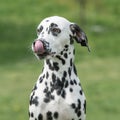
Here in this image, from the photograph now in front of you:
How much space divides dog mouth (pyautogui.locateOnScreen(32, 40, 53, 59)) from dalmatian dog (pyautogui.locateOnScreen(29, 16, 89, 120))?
0.26ft

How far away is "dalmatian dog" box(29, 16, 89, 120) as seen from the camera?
4.57m

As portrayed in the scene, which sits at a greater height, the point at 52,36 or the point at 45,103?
the point at 52,36

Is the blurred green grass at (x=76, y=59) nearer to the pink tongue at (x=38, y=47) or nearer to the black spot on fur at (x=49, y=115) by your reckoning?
the black spot on fur at (x=49, y=115)

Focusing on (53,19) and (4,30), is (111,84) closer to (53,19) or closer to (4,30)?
(4,30)

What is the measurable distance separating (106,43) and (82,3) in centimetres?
436

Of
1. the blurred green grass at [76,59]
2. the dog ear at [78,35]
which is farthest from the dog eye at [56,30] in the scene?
the blurred green grass at [76,59]

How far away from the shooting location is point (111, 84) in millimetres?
18812

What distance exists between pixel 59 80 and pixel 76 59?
17.7 m

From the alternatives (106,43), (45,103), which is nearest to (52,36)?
(45,103)

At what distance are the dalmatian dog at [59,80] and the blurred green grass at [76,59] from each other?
10.5 m

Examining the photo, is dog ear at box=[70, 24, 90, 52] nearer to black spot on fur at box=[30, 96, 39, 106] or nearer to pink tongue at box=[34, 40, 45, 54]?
pink tongue at box=[34, 40, 45, 54]

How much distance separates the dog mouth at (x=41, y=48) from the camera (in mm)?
4379

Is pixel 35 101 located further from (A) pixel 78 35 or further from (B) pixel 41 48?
(A) pixel 78 35

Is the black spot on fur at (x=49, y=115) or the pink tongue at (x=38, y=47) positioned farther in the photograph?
the black spot on fur at (x=49, y=115)
